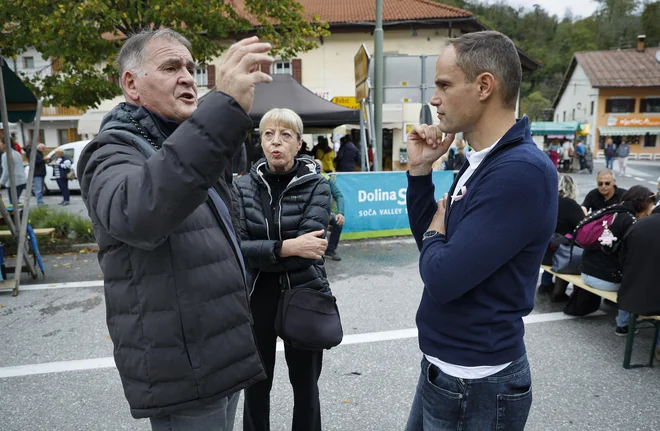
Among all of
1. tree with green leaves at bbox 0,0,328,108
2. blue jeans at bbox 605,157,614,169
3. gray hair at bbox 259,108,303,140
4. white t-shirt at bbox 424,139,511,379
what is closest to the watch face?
white t-shirt at bbox 424,139,511,379

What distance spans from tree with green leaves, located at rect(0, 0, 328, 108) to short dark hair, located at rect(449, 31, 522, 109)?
8803 mm

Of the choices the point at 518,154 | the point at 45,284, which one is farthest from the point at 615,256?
the point at 45,284

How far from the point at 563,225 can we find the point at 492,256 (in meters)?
4.78

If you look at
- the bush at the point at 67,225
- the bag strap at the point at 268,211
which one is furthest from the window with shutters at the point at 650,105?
the bag strap at the point at 268,211

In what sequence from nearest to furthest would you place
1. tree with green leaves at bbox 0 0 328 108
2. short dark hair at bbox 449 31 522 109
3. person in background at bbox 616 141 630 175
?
short dark hair at bbox 449 31 522 109 < tree with green leaves at bbox 0 0 328 108 < person in background at bbox 616 141 630 175

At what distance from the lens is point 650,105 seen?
44125 mm

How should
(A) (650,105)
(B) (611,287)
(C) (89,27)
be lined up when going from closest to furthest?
1. (B) (611,287)
2. (C) (89,27)
3. (A) (650,105)

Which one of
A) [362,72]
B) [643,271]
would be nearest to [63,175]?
[362,72]

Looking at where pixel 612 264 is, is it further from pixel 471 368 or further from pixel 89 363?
pixel 89 363

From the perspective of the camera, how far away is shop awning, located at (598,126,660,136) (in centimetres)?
4350

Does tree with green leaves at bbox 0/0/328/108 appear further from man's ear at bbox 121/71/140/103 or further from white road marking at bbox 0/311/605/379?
man's ear at bbox 121/71/140/103

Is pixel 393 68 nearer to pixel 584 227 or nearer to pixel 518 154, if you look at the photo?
pixel 584 227

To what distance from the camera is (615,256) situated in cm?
452

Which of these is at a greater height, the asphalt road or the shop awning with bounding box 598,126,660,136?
the shop awning with bounding box 598,126,660,136
